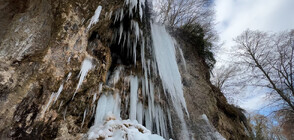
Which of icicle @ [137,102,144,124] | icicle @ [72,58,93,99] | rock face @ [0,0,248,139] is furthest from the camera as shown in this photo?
icicle @ [137,102,144,124]

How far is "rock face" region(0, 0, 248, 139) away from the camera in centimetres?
160

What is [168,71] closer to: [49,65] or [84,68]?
[84,68]

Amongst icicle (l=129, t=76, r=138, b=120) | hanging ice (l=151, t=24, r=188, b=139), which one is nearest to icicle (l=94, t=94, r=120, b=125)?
icicle (l=129, t=76, r=138, b=120)

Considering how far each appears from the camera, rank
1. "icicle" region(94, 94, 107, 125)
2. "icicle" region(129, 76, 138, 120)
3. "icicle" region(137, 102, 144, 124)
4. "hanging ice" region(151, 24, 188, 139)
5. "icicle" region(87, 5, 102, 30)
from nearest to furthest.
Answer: "icicle" region(87, 5, 102, 30), "icicle" region(94, 94, 107, 125), "icicle" region(129, 76, 138, 120), "icicle" region(137, 102, 144, 124), "hanging ice" region(151, 24, 188, 139)

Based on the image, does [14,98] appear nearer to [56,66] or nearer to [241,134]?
[56,66]

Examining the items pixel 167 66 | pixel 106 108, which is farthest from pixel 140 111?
pixel 167 66

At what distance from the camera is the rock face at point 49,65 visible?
5.25 feet

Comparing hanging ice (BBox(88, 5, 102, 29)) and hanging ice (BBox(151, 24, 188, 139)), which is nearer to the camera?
hanging ice (BBox(88, 5, 102, 29))

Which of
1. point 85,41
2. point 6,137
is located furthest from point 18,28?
point 6,137

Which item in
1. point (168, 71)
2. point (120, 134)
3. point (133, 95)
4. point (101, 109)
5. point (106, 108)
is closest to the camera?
point (120, 134)

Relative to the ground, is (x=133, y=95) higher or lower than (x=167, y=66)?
lower

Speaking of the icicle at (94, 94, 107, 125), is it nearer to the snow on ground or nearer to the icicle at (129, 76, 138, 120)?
the snow on ground

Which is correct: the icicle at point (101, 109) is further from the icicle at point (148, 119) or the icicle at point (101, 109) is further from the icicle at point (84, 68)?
the icicle at point (148, 119)

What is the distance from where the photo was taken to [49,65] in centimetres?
A: 195
